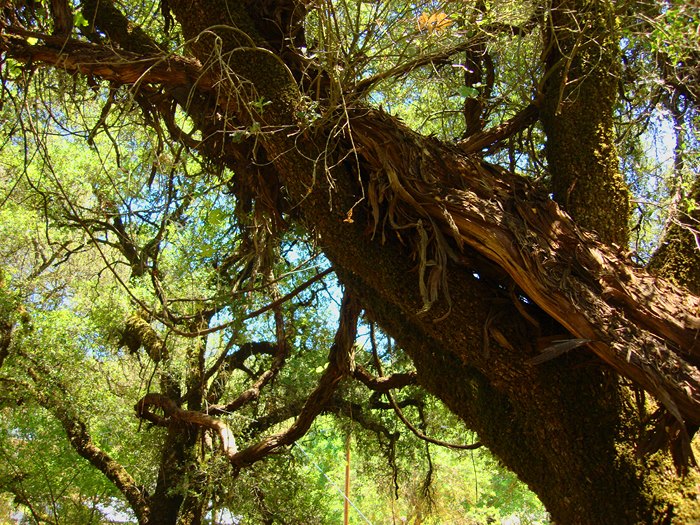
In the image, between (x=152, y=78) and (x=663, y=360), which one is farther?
(x=152, y=78)

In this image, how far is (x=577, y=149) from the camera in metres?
2.76

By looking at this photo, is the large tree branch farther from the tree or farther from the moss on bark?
the moss on bark

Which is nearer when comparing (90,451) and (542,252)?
(542,252)

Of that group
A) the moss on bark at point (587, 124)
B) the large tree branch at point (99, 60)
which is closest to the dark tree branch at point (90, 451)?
the large tree branch at point (99, 60)

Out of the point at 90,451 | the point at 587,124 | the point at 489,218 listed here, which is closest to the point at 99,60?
the point at 489,218

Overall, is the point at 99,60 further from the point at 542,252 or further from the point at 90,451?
the point at 90,451

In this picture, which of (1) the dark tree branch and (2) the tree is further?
(1) the dark tree branch

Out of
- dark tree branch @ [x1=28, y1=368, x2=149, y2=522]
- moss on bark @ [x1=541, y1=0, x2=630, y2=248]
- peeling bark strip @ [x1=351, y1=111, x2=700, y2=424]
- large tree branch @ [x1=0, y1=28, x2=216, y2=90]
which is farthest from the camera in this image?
dark tree branch @ [x1=28, y1=368, x2=149, y2=522]

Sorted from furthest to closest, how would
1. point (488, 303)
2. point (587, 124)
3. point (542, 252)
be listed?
point (587, 124)
point (488, 303)
point (542, 252)

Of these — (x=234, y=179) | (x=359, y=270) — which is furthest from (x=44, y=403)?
(x=359, y=270)

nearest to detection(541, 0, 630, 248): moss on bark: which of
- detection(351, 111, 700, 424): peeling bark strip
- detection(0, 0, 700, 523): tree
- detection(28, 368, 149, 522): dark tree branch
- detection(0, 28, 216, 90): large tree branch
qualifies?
detection(0, 0, 700, 523): tree

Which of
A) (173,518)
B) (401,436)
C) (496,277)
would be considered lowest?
(496,277)

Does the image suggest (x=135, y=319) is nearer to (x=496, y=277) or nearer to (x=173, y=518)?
(x=173, y=518)

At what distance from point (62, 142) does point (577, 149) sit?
7.93 m
